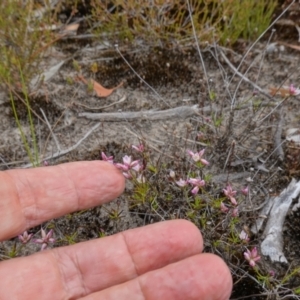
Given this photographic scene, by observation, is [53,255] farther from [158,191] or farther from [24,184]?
[158,191]

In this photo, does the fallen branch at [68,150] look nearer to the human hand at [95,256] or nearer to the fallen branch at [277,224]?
the human hand at [95,256]

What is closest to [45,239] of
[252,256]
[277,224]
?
[252,256]

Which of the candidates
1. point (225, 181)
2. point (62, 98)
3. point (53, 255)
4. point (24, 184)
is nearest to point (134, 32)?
point (62, 98)

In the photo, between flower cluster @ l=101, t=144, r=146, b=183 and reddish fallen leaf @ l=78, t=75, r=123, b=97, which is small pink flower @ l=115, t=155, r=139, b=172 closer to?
flower cluster @ l=101, t=144, r=146, b=183

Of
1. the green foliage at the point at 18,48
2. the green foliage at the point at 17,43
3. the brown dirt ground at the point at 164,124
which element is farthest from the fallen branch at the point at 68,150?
the green foliage at the point at 17,43

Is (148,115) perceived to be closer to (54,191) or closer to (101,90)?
(101,90)

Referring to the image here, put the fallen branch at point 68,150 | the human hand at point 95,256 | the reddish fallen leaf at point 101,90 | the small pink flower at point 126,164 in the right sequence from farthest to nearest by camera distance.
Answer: the reddish fallen leaf at point 101,90 < the fallen branch at point 68,150 < the small pink flower at point 126,164 < the human hand at point 95,256

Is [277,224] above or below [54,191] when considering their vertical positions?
below
